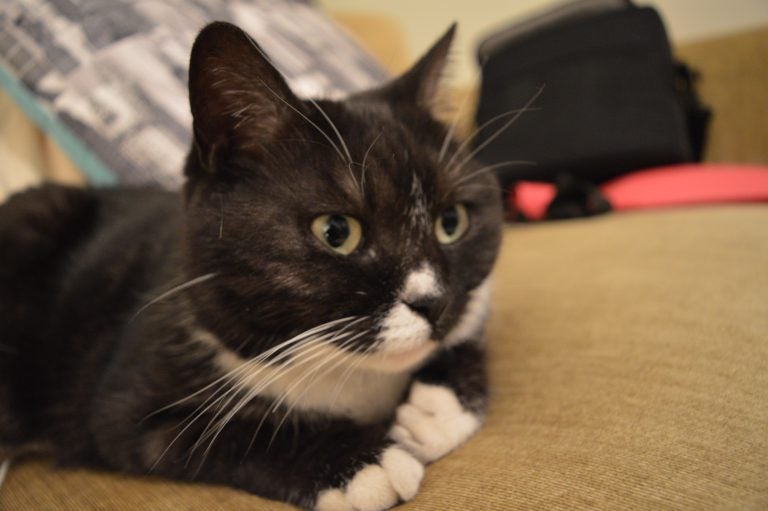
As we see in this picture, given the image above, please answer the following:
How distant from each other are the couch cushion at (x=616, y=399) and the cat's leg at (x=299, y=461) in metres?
0.02

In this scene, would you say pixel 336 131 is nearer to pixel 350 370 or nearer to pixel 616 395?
pixel 350 370

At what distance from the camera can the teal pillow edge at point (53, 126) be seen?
3.87ft

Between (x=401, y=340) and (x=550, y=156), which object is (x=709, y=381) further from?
(x=550, y=156)

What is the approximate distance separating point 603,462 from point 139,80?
1236 millimetres


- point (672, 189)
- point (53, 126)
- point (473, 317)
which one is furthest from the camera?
point (672, 189)

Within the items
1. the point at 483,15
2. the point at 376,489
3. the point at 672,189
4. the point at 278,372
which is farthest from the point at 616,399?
the point at 483,15

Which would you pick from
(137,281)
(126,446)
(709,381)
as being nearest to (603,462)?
(709,381)

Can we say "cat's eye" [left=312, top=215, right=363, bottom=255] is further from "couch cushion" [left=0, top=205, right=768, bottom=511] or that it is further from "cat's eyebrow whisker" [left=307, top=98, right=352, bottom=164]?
"couch cushion" [left=0, top=205, right=768, bottom=511]

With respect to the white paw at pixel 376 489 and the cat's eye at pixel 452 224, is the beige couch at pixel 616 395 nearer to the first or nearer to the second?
the white paw at pixel 376 489

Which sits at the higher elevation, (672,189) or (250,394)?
(250,394)

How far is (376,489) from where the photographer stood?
58cm

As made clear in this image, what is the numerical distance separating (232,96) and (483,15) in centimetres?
238

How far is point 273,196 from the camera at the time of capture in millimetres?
644

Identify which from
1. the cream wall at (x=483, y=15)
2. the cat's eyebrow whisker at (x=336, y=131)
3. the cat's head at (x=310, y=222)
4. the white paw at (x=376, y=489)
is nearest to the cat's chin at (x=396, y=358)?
the cat's head at (x=310, y=222)
